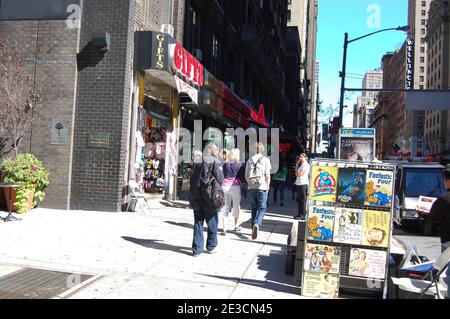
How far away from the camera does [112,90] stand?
10.9m

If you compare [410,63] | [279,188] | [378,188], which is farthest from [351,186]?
[410,63]

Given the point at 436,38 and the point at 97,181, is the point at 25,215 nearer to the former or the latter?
the point at 97,181

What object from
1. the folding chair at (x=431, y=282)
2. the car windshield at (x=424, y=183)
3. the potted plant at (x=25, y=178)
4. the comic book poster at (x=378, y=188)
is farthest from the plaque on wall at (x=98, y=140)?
the car windshield at (x=424, y=183)

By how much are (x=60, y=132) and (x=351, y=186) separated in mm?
7848

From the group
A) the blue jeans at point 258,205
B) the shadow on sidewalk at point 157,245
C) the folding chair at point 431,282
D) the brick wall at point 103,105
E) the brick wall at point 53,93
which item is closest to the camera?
the folding chair at point 431,282

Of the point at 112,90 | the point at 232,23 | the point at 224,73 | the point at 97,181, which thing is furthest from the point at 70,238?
the point at 232,23

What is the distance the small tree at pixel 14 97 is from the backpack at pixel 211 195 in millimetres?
5630

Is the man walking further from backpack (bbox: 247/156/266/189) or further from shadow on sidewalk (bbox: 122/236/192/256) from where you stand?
shadow on sidewalk (bbox: 122/236/192/256)

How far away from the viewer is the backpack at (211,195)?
7047 millimetres

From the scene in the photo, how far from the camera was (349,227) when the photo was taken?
18.0 feet

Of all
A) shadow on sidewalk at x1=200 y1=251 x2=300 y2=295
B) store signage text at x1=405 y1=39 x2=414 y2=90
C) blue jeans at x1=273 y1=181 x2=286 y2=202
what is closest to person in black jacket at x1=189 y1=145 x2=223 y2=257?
shadow on sidewalk at x1=200 y1=251 x2=300 y2=295

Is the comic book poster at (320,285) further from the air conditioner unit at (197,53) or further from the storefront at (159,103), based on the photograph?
the air conditioner unit at (197,53)

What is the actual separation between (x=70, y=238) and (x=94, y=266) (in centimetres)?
181

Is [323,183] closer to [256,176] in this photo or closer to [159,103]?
[256,176]
